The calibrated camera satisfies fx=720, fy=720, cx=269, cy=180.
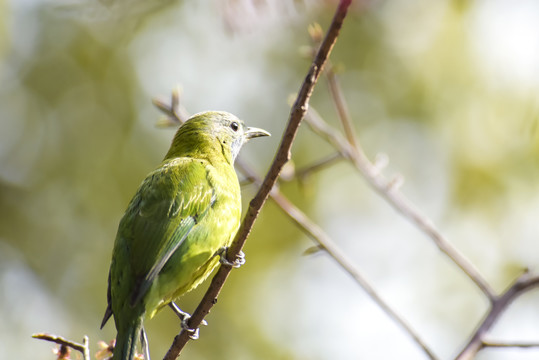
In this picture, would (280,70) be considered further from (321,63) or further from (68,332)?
(321,63)

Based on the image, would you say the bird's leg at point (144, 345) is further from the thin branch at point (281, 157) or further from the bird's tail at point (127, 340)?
the thin branch at point (281, 157)

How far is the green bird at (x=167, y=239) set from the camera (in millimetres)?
3676

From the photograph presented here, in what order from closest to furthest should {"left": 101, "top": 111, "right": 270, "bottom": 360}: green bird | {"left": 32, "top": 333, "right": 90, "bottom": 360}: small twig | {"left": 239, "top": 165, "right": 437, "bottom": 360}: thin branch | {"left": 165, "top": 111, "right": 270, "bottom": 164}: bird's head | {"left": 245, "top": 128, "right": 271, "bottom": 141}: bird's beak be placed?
{"left": 32, "top": 333, "right": 90, "bottom": 360}: small twig, {"left": 239, "top": 165, "right": 437, "bottom": 360}: thin branch, {"left": 101, "top": 111, "right": 270, "bottom": 360}: green bird, {"left": 165, "top": 111, "right": 270, "bottom": 164}: bird's head, {"left": 245, "top": 128, "right": 271, "bottom": 141}: bird's beak

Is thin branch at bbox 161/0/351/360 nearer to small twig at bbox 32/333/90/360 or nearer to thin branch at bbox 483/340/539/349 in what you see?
small twig at bbox 32/333/90/360

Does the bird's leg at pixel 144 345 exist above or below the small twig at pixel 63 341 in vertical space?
below

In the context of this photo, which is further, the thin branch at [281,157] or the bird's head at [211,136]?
the bird's head at [211,136]

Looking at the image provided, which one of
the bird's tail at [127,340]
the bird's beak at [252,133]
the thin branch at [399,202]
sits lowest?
the bird's tail at [127,340]

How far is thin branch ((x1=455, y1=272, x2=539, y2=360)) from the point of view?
2893 mm

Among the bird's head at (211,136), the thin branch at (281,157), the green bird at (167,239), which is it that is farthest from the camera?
the bird's head at (211,136)

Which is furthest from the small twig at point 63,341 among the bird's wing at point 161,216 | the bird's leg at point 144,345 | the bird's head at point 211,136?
the bird's head at point 211,136

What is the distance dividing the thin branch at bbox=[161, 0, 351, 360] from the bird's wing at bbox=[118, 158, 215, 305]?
474 millimetres

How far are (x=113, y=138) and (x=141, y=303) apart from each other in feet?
17.4

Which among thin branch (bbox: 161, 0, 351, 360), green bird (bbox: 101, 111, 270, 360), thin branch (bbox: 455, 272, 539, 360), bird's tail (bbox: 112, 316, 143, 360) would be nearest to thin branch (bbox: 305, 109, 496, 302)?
thin branch (bbox: 455, 272, 539, 360)

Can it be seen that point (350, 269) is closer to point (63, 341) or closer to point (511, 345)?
point (511, 345)
